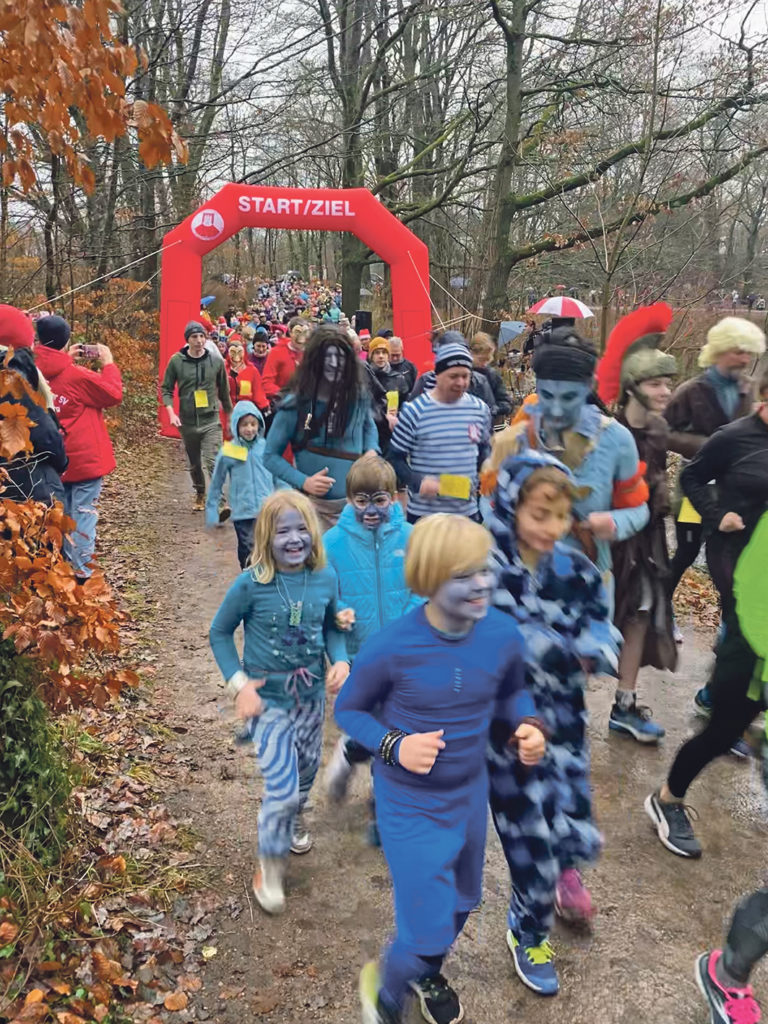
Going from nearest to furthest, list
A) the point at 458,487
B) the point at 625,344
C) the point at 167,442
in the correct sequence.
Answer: the point at 625,344, the point at 458,487, the point at 167,442

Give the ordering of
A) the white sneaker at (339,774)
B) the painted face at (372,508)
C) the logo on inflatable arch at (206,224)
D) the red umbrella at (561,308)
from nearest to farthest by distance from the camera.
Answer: the white sneaker at (339,774), the painted face at (372,508), the red umbrella at (561,308), the logo on inflatable arch at (206,224)

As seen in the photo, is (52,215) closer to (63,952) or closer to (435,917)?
(63,952)

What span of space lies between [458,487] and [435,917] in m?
2.60

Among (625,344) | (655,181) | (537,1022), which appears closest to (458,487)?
(625,344)

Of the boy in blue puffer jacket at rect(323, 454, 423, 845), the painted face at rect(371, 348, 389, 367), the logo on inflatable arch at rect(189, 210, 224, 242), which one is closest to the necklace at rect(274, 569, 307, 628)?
the boy in blue puffer jacket at rect(323, 454, 423, 845)

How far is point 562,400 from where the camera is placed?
3.15m

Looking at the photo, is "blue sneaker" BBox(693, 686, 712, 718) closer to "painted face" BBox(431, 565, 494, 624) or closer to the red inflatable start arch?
"painted face" BBox(431, 565, 494, 624)

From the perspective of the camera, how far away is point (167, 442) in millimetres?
13320

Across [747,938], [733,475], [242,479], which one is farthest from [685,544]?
[242,479]

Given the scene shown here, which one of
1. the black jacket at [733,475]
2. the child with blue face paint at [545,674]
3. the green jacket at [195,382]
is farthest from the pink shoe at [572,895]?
the green jacket at [195,382]

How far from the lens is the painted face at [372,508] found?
3238 mm

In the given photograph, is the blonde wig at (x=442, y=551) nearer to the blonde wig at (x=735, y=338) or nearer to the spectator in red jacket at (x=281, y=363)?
the blonde wig at (x=735, y=338)

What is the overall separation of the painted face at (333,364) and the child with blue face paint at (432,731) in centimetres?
225

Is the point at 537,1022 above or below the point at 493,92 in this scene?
below
